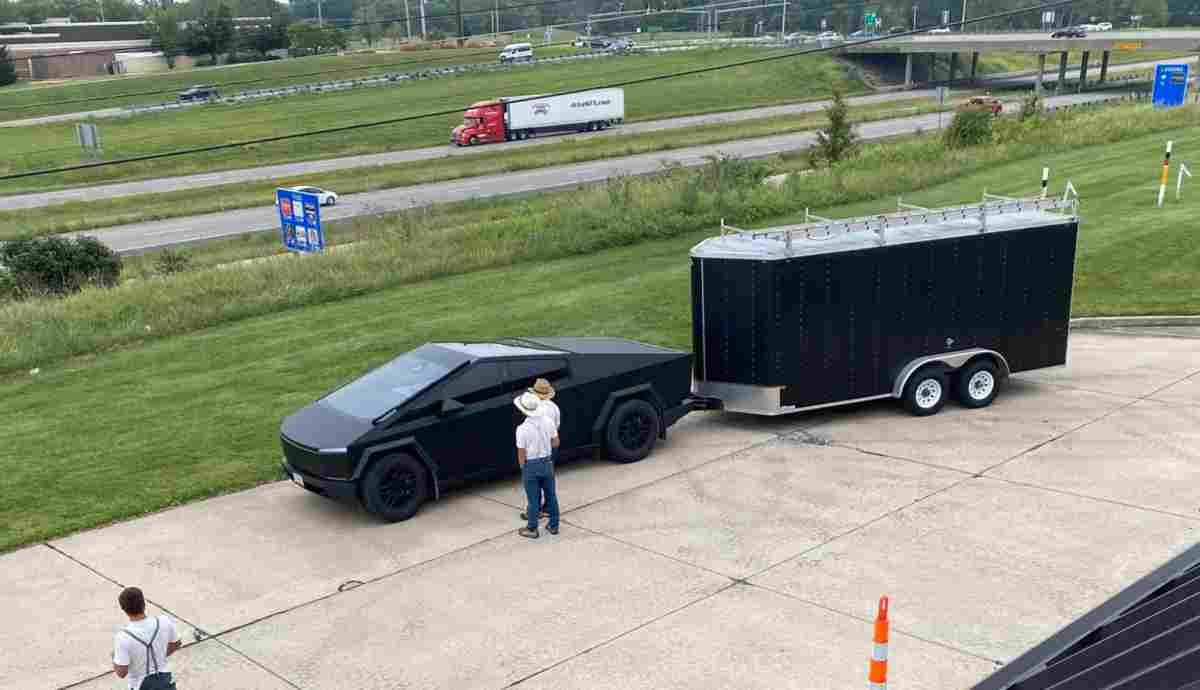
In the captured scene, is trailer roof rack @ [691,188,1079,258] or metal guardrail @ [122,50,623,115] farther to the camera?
metal guardrail @ [122,50,623,115]

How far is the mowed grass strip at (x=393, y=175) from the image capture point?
137 feet

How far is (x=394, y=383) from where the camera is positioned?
424 inches

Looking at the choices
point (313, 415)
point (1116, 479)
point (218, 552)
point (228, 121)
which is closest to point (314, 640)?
point (218, 552)

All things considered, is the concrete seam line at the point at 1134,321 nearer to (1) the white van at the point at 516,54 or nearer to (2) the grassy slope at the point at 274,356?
(2) the grassy slope at the point at 274,356

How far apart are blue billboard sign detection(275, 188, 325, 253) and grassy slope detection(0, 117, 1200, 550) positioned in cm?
602

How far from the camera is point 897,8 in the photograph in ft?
442

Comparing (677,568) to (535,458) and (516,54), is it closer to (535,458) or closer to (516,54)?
(535,458)

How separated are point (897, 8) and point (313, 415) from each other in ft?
449

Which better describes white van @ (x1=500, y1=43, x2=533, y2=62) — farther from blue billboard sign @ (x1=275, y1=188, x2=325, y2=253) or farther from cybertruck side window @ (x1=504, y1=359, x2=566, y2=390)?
cybertruck side window @ (x1=504, y1=359, x2=566, y2=390)

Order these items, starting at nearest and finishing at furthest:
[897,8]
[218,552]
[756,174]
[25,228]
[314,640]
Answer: [314,640] → [218,552] → [756,174] → [25,228] → [897,8]

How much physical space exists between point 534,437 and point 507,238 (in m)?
14.4

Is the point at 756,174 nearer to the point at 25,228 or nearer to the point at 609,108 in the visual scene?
the point at 25,228

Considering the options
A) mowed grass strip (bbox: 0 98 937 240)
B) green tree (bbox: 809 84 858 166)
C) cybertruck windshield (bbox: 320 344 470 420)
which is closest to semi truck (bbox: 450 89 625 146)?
mowed grass strip (bbox: 0 98 937 240)

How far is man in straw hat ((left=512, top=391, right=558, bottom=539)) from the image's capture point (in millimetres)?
9562
